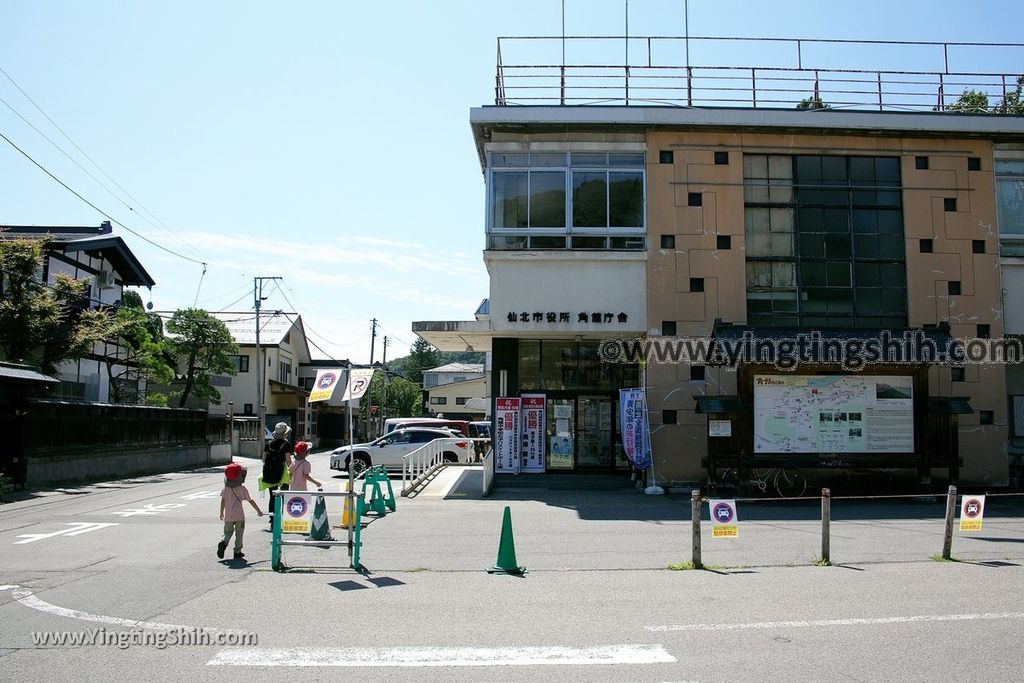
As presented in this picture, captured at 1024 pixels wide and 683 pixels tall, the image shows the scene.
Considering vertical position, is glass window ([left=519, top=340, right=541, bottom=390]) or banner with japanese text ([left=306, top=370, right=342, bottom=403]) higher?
glass window ([left=519, top=340, right=541, bottom=390])

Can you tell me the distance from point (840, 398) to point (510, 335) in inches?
337

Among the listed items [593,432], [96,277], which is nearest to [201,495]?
[593,432]

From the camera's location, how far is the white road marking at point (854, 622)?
23.7 feet

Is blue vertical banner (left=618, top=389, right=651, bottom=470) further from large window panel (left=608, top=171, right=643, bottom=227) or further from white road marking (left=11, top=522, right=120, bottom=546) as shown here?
white road marking (left=11, top=522, right=120, bottom=546)

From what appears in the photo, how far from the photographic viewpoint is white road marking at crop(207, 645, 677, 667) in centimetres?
608

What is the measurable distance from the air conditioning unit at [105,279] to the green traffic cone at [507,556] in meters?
32.5

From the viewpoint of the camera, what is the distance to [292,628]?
23.5 ft

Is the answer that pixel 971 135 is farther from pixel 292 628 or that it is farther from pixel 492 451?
pixel 292 628

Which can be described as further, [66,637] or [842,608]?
[842,608]

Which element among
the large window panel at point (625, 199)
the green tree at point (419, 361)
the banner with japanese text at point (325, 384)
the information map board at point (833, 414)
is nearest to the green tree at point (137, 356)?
the large window panel at point (625, 199)

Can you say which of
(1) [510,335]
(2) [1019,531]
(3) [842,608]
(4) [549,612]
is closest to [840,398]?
(2) [1019,531]

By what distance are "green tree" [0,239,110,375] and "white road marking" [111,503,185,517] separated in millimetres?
9080

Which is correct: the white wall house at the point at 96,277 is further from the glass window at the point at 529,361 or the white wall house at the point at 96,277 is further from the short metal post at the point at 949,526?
the short metal post at the point at 949,526

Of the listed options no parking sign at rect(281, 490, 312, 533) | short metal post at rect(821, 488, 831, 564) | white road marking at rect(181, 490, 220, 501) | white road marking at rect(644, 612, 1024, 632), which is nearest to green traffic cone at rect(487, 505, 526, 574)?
no parking sign at rect(281, 490, 312, 533)
